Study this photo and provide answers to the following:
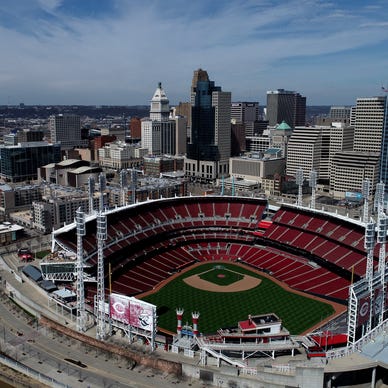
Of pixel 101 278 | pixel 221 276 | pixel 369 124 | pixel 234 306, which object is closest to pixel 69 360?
pixel 101 278

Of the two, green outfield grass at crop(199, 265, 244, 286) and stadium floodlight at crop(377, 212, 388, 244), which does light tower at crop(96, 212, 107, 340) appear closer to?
green outfield grass at crop(199, 265, 244, 286)

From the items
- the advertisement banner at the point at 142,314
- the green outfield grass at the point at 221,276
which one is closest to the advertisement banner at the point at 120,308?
the advertisement banner at the point at 142,314

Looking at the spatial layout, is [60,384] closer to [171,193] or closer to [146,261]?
[146,261]

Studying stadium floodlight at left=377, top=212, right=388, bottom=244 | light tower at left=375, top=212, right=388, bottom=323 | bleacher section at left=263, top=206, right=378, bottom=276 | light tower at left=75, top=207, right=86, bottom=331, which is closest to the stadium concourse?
bleacher section at left=263, top=206, right=378, bottom=276

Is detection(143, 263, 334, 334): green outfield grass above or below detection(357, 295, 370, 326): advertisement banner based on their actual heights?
below

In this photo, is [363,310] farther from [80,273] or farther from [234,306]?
[80,273]

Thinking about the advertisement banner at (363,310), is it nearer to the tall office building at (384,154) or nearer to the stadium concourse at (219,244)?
the stadium concourse at (219,244)
